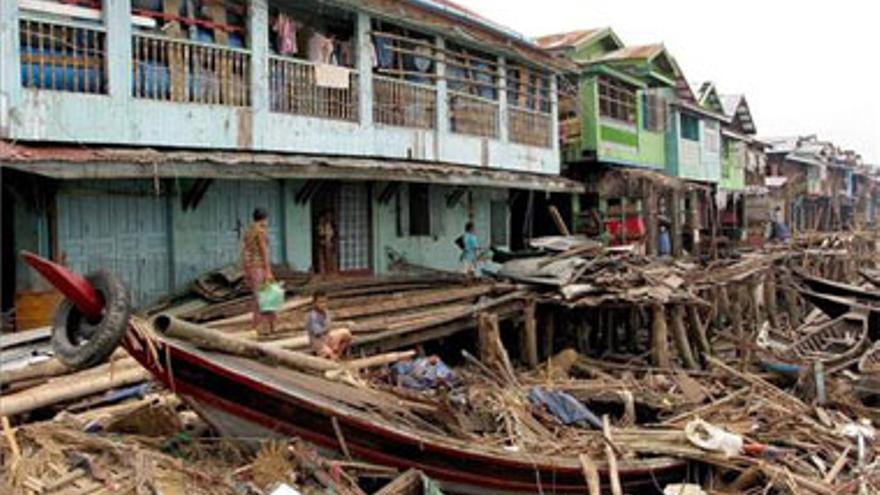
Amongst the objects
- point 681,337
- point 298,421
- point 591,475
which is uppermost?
point 298,421

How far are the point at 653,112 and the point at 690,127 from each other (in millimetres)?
3788

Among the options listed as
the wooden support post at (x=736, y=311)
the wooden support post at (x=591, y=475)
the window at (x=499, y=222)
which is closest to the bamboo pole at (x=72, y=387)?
the wooden support post at (x=591, y=475)

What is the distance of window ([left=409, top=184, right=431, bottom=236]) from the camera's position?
17625 millimetres

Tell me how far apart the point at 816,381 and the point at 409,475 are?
28.5 feet

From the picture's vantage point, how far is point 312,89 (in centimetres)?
1388

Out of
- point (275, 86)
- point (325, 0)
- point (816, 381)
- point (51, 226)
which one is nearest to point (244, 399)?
point (51, 226)

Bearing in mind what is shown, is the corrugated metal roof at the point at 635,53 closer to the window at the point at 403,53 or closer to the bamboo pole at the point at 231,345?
the window at the point at 403,53

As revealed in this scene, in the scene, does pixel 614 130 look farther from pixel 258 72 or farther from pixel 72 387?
pixel 72 387

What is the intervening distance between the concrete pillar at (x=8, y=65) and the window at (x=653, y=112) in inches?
808

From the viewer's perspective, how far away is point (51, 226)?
10664mm

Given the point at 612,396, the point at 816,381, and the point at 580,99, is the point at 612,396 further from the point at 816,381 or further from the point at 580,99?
the point at 580,99

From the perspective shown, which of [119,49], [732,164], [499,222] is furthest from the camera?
[732,164]

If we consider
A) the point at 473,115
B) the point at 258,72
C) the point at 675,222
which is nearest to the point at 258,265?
the point at 258,72

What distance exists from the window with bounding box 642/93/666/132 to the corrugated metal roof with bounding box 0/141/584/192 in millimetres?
12158
